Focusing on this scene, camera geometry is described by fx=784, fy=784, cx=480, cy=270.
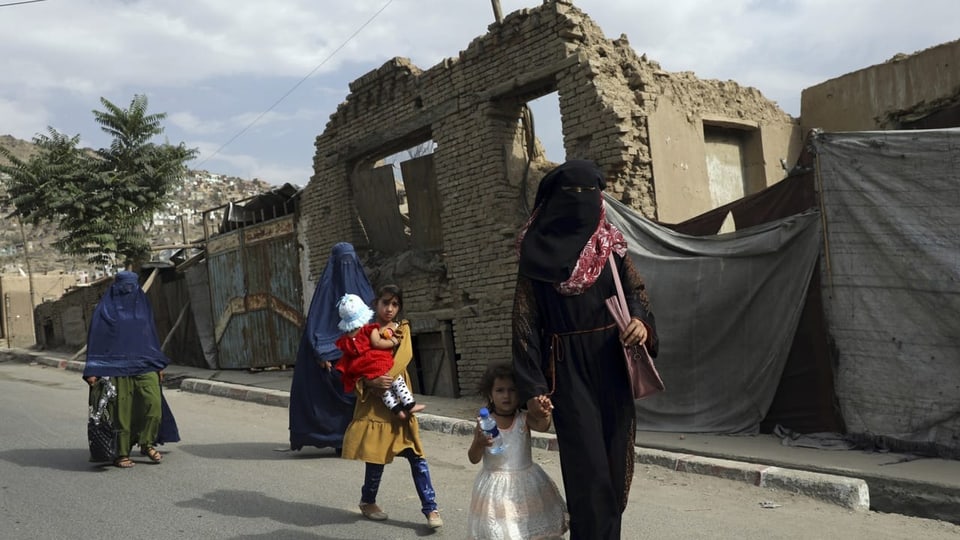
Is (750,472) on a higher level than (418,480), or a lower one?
lower

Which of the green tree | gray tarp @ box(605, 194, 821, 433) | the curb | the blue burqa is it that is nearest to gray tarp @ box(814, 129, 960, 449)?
gray tarp @ box(605, 194, 821, 433)

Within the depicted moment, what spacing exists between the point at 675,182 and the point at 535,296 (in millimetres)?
5715

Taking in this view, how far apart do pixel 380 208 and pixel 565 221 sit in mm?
8323

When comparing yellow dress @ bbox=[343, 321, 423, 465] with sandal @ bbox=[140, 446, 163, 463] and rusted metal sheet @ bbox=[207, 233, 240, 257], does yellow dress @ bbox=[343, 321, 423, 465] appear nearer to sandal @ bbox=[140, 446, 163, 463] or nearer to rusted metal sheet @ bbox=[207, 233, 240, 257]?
sandal @ bbox=[140, 446, 163, 463]

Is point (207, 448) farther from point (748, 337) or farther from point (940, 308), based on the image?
point (940, 308)

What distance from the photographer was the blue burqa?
6555 millimetres

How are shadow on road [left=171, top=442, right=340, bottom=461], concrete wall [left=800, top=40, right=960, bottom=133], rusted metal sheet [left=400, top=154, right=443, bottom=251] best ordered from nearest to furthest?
shadow on road [left=171, top=442, right=340, bottom=461] → concrete wall [left=800, top=40, right=960, bottom=133] → rusted metal sheet [left=400, top=154, right=443, bottom=251]

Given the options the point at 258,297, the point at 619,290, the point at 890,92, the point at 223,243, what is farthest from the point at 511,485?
the point at 223,243

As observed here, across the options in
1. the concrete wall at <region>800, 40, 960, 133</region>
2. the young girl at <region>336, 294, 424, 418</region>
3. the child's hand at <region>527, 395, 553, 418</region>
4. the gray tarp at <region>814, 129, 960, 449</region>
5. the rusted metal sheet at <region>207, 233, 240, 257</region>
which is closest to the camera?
the child's hand at <region>527, 395, 553, 418</region>

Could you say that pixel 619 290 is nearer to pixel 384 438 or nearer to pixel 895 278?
pixel 384 438

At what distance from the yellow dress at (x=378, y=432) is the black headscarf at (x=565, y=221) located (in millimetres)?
1754

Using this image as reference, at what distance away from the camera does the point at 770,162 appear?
10.4m

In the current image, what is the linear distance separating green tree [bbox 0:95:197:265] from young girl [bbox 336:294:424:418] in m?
16.6

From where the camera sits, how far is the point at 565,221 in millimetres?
2941
